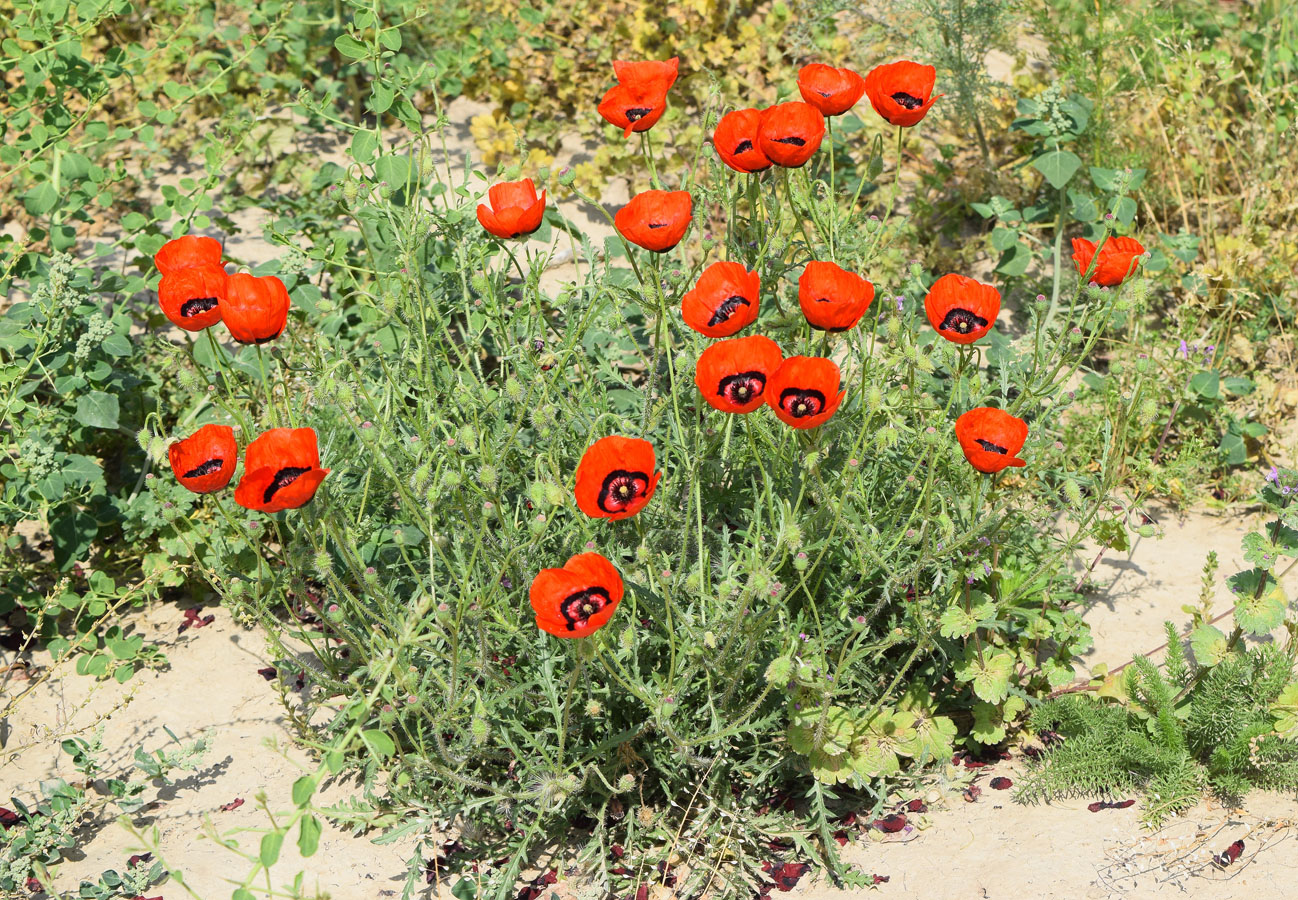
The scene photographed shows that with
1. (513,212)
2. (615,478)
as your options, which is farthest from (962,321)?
(513,212)

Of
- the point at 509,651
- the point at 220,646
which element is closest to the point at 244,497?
the point at 509,651

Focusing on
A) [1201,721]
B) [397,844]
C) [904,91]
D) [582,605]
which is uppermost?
[904,91]

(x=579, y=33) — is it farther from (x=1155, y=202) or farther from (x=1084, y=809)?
(x=1084, y=809)

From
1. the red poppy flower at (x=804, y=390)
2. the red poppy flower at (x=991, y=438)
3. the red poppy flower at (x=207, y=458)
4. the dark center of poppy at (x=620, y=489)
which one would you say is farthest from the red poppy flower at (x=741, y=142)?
the red poppy flower at (x=207, y=458)

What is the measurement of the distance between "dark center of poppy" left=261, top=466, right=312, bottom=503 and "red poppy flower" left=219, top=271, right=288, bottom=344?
373mm

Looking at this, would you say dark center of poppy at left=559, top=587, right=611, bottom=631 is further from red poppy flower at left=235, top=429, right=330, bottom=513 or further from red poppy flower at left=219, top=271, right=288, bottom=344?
red poppy flower at left=219, top=271, right=288, bottom=344

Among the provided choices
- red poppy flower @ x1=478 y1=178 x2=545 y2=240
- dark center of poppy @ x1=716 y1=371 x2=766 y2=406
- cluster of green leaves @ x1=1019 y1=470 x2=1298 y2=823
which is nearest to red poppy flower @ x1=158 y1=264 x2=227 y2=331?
red poppy flower @ x1=478 y1=178 x2=545 y2=240

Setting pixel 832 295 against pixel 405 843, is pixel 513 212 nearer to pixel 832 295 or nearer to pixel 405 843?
pixel 832 295

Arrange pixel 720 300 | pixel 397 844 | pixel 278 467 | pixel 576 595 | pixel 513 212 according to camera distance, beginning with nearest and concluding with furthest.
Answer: pixel 576 595 → pixel 278 467 → pixel 720 300 → pixel 513 212 → pixel 397 844

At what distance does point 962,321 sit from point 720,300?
1.92 feet

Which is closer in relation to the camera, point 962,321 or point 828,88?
point 962,321

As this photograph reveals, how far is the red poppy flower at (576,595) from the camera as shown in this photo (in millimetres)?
2250

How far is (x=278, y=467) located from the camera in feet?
7.84

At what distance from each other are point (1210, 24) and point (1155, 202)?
152cm
